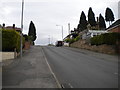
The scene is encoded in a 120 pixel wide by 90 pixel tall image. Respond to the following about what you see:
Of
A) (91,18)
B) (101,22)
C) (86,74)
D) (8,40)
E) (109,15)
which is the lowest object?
(86,74)

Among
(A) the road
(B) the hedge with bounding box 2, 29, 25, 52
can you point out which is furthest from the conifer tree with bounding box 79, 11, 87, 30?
(A) the road

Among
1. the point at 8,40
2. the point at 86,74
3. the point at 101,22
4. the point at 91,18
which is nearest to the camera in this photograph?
the point at 86,74

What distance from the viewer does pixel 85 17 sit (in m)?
71.6

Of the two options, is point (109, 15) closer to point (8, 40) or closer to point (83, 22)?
point (83, 22)

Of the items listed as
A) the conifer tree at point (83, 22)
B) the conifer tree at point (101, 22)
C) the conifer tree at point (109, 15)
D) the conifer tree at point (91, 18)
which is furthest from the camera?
the conifer tree at point (101, 22)

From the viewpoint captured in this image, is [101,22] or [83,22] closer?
[83,22]

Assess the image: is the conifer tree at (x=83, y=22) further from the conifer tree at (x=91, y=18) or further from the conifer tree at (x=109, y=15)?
the conifer tree at (x=109, y=15)

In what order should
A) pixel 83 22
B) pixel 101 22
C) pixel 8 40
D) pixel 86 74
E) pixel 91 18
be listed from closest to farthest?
1. pixel 86 74
2. pixel 8 40
3. pixel 91 18
4. pixel 83 22
5. pixel 101 22

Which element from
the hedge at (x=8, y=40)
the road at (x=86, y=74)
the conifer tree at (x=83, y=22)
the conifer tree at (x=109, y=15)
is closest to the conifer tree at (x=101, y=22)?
the conifer tree at (x=109, y=15)

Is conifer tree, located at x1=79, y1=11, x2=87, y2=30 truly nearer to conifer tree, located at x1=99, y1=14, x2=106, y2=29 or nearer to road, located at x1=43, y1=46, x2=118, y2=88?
conifer tree, located at x1=99, y1=14, x2=106, y2=29

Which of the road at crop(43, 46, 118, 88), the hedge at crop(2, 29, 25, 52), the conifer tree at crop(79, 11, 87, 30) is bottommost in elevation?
the road at crop(43, 46, 118, 88)

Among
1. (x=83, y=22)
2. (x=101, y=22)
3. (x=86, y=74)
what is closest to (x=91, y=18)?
(x=83, y=22)

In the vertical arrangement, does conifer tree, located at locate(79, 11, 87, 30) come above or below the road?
above

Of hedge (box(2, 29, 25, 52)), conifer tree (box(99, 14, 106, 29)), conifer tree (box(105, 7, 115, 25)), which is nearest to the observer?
hedge (box(2, 29, 25, 52))
